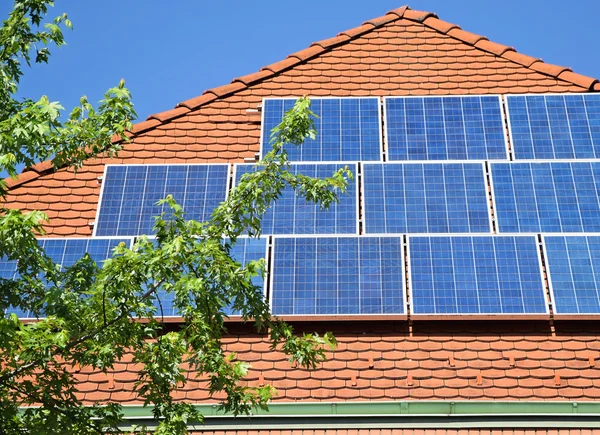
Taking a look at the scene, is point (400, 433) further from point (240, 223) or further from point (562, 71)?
point (562, 71)

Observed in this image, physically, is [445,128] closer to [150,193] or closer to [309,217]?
[309,217]

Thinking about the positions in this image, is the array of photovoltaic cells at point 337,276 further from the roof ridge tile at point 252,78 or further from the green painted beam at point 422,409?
the roof ridge tile at point 252,78

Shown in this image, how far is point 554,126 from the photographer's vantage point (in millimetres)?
16500

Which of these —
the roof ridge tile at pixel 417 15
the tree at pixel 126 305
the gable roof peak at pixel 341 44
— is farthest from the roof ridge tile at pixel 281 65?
the tree at pixel 126 305

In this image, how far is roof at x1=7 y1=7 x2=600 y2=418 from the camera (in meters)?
13.7

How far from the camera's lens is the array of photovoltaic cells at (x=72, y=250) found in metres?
15.1

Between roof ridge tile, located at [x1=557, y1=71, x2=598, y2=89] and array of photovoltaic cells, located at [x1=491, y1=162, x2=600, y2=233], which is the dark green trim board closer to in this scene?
array of photovoltaic cells, located at [x1=491, y1=162, x2=600, y2=233]

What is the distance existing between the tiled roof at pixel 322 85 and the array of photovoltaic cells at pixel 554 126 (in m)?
0.48

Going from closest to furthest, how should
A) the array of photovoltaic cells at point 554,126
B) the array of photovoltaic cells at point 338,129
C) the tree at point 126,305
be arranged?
the tree at point 126,305, the array of photovoltaic cells at point 554,126, the array of photovoltaic cells at point 338,129

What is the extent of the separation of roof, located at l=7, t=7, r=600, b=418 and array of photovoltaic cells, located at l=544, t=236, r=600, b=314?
0.99 feet

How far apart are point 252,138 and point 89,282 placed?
239 inches

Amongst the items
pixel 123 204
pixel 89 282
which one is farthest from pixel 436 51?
pixel 89 282

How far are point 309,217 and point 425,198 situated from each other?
5.78 feet

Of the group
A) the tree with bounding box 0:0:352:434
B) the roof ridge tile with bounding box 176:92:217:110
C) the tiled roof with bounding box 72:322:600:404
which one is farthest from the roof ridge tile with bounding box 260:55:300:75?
the tree with bounding box 0:0:352:434
